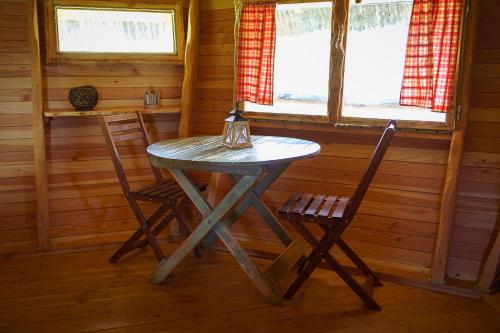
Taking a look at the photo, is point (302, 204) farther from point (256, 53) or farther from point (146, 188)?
point (256, 53)

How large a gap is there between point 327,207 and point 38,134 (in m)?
2.06

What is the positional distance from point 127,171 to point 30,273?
998 millimetres

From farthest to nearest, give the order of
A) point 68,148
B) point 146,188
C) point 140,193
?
1. point 68,148
2. point 146,188
3. point 140,193

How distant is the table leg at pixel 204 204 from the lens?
246 cm

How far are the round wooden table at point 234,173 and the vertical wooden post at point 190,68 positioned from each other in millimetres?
551

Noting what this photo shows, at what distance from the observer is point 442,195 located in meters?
2.95

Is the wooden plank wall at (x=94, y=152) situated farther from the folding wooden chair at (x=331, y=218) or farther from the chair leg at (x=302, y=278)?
the chair leg at (x=302, y=278)

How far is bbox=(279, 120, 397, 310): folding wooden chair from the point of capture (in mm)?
2408

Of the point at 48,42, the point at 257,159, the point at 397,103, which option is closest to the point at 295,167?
the point at 397,103

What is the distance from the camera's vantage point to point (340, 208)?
2.62 m

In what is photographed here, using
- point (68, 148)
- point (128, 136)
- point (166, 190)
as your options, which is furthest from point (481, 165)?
point (68, 148)

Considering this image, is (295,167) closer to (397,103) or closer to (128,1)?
(397,103)

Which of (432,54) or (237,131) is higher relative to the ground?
(432,54)

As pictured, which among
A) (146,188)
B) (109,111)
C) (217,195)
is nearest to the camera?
(146,188)
